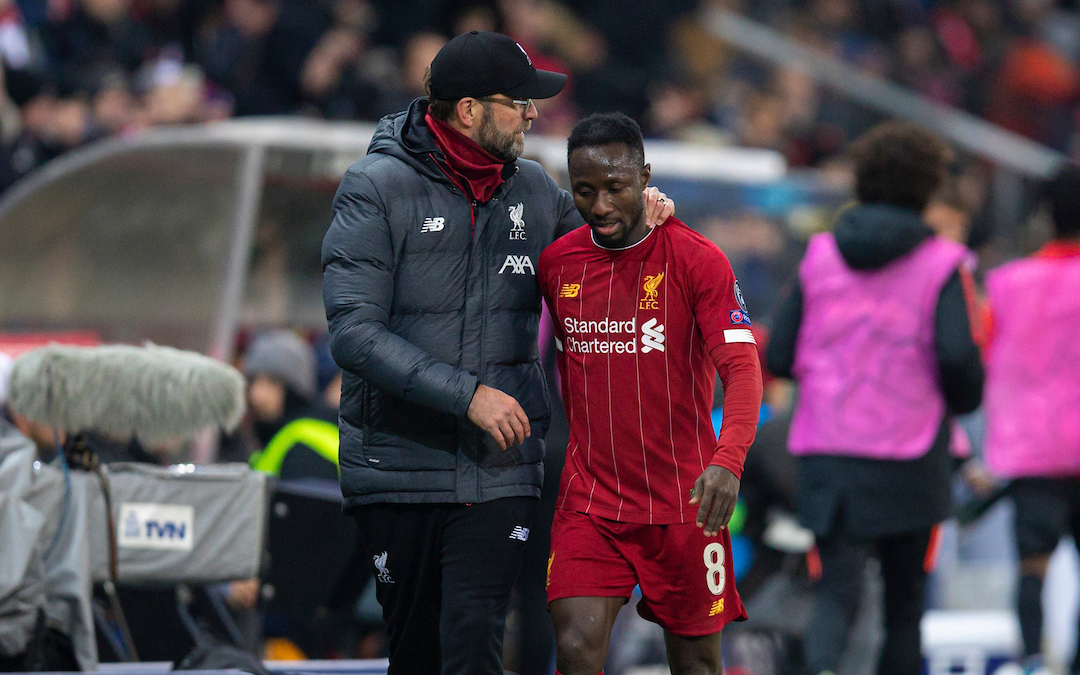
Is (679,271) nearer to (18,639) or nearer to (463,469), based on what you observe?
(463,469)

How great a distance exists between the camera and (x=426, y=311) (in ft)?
12.8

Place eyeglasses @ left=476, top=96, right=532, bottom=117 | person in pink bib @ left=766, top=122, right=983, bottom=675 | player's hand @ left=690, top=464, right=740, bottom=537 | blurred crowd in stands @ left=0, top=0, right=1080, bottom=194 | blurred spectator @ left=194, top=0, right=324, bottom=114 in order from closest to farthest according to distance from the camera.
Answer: player's hand @ left=690, top=464, right=740, bottom=537
eyeglasses @ left=476, top=96, right=532, bottom=117
person in pink bib @ left=766, top=122, right=983, bottom=675
blurred crowd in stands @ left=0, top=0, right=1080, bottom=194
blurred spectator @ left=194, top=0, right=324, bottom=114

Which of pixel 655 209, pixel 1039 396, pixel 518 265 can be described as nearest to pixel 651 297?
pixel 655 209

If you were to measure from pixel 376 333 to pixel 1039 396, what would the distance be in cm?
327

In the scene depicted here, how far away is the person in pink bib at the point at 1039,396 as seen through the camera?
5.67 metres

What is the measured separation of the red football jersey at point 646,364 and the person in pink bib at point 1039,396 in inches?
92.4

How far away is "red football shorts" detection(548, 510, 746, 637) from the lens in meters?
3.83

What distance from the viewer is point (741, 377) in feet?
12.1

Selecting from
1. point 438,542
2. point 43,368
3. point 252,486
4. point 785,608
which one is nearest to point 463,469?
point 438,542

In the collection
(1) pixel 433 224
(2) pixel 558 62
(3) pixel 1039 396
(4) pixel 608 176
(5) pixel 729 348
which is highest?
(2) pixel 558 62

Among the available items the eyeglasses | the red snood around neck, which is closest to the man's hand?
the red snood around neck

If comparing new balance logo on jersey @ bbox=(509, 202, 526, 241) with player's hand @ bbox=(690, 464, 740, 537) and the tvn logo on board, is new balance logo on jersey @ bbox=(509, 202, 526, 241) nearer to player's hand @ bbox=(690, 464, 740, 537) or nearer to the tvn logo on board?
player's hand @ bbox=(690, 464, 740, 537)

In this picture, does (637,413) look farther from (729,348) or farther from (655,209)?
(655,209)

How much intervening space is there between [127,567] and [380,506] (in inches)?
63.2
